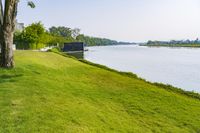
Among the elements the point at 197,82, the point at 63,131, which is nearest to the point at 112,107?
the point at 63,131

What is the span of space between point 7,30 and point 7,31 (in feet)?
0.14

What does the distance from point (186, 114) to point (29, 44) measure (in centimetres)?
4616

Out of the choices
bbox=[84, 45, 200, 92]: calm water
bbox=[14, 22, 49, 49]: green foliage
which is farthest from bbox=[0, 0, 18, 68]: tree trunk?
bbox=[14, 22, 49, 49]: green foliage

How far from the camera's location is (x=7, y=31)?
1171cm

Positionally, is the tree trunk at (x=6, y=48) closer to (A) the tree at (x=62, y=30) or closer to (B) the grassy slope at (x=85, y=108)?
(B) the grassy slope at (x=85, y=108)

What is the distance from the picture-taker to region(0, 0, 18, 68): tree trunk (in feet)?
38.0

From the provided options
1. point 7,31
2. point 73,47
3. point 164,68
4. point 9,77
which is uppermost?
point 7,31

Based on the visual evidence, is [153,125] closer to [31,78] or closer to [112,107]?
[112,107]

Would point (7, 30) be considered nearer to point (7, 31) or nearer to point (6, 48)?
point (7, 31)

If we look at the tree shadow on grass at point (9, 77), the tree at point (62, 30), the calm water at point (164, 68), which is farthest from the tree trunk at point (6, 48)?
the tree at point (62, 30)

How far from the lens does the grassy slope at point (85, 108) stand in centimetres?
625

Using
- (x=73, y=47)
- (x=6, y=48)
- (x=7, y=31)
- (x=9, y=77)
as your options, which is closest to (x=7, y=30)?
(x=7, y=31)

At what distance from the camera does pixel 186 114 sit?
847 cm

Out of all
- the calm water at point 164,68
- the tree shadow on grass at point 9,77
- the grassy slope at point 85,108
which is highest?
the tree shadow on grass at point 9,77
